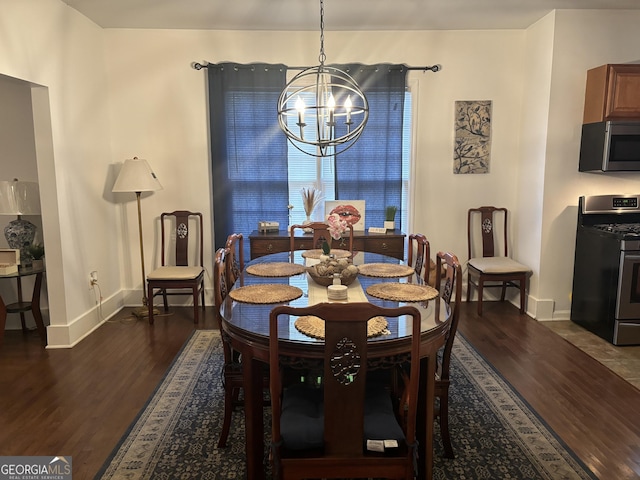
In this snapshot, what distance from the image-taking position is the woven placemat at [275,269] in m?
2.85

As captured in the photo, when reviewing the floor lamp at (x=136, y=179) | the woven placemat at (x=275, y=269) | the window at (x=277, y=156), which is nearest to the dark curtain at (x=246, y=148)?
the window at (x=277, y=156)

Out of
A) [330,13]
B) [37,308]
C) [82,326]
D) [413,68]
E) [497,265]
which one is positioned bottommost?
[82,326]

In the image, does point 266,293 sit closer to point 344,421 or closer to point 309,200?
point 344,421

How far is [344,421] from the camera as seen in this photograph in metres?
1.58

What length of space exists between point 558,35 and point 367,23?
164 cm

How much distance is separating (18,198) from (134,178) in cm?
91

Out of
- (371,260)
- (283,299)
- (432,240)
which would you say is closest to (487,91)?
(432,240)

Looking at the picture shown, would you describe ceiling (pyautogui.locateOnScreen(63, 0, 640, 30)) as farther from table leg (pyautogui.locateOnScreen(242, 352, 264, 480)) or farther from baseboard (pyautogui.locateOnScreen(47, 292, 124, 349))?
table leg (pyautogui.locateOnScreen(242, 352, 264, 480))

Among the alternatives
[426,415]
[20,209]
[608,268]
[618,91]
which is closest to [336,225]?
[426,415]

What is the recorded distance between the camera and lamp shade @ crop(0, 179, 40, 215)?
11.5 ft

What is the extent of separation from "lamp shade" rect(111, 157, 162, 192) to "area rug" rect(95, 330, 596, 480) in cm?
180

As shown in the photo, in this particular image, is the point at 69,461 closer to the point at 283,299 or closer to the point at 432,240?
the point at 283,299

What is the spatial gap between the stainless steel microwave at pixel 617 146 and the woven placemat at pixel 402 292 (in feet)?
7.55

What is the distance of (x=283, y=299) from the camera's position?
2301mm
